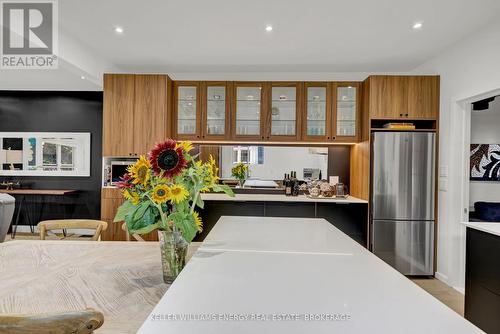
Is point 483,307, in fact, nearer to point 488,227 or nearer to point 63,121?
point 488,227

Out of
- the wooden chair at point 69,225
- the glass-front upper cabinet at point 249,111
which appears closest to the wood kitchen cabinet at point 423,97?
the glass-front upper cabinet at point 249,111

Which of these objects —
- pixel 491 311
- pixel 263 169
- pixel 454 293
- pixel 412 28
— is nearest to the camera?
pixel 491 311

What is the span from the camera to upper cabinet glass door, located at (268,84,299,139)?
152 inches

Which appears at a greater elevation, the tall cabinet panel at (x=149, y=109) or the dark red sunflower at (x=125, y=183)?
the tall cabinet panel at (x=149, y=109)

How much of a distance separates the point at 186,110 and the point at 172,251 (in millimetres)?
3129

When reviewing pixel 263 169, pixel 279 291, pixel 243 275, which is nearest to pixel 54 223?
pixel 243 275

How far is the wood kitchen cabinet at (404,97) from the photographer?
3.48m

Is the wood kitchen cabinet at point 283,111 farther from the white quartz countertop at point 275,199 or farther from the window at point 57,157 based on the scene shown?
the window at point 57,157

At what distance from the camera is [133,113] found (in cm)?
369

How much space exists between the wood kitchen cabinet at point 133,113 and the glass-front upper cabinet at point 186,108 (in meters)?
0.24

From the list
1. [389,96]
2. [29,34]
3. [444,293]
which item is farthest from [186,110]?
[444,293]

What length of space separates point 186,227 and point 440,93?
3650mm

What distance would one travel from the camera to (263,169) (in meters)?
4.28

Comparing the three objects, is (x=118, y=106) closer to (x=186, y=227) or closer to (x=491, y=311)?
(x=186, y=227)
